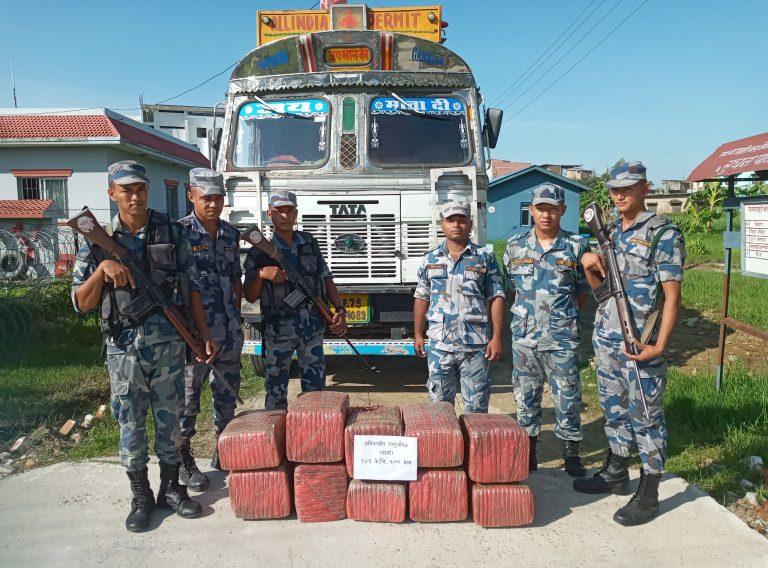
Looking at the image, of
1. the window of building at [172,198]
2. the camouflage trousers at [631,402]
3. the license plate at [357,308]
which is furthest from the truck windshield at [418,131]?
the window of building at [172,198]

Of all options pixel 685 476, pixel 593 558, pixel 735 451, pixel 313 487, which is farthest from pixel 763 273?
pixel 313 487

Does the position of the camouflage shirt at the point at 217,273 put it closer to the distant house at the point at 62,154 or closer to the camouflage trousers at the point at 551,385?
the camouflage trousers at the point at 551,385

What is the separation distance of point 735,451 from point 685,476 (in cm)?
56

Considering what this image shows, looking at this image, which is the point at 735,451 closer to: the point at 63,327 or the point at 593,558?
the point at 593,558

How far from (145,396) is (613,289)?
2.49 metres

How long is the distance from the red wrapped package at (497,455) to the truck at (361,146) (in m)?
2.34

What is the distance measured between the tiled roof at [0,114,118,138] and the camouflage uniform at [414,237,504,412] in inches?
537

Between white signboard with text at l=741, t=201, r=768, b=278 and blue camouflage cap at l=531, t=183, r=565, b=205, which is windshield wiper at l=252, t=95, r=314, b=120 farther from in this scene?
white signboard with text at l=741, t=201, r=768, b=278

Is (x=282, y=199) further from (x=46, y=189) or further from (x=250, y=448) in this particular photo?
(x=46, y=189)

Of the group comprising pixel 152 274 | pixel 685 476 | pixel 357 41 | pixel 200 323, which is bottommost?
pixel 685 476

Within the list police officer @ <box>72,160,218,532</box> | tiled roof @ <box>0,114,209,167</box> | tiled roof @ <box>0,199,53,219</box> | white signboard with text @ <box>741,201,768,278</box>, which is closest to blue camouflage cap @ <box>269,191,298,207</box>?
police officer @ <box>72,160,218,532</box>

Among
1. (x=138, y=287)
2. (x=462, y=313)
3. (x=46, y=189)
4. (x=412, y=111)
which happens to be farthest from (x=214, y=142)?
(x=46, y=189)

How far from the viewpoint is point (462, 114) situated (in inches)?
213

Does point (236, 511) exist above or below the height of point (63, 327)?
below
